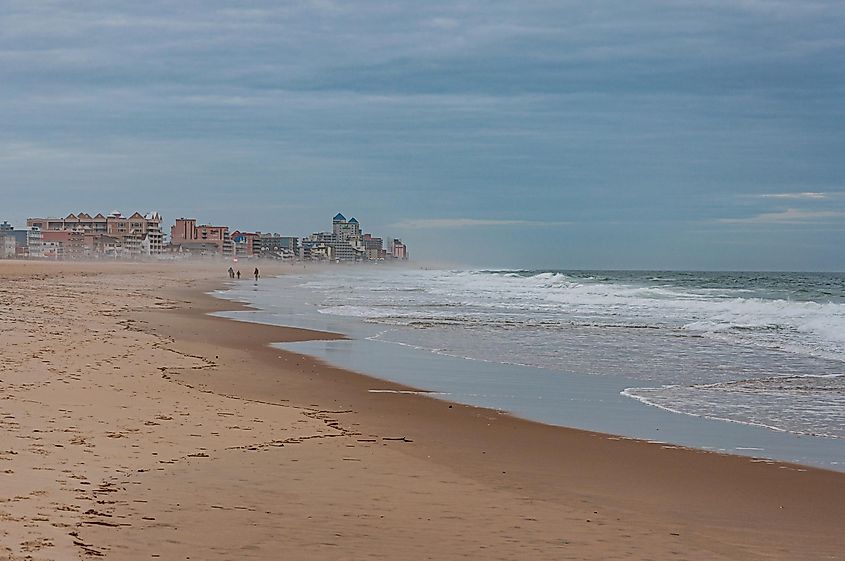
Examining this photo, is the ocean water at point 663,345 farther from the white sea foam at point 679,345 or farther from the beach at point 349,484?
the beach at point 349,484

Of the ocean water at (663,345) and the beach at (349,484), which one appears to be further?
the ocean water at (663,345)

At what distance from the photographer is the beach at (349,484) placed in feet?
17.7

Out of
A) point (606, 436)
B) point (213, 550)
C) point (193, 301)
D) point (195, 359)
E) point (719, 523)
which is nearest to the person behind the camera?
point (213, 550)

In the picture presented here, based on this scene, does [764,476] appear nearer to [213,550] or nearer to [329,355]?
[213,550]

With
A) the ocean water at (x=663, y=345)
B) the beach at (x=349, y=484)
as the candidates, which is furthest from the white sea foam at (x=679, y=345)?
the beach at (x=349, y=484)

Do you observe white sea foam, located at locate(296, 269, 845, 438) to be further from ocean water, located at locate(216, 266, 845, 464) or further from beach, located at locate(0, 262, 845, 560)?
beach, located at locate(0, 262, 845, 560)

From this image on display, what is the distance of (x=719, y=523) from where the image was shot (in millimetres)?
6246

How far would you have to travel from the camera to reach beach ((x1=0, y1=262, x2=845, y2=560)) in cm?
538

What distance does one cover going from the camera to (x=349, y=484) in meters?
6.86

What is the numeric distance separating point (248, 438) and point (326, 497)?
2269mm

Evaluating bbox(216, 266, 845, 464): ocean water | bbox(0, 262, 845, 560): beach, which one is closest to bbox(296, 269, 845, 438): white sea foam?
bbox(216, 266, 845, 464): ocean water

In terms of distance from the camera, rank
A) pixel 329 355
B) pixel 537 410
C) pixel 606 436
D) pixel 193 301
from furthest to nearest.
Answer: pixel 193 301 → pixel 329 355 → pixel 537 410 → pixel 606 436

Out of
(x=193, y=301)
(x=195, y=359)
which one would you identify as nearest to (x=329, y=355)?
(x=195, y=359)

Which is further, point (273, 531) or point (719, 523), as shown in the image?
point (719, 523)
